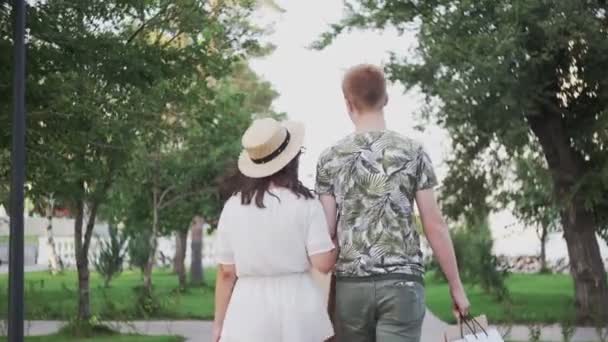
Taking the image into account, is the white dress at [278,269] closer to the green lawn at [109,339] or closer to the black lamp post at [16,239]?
the black lamp post at [16,239]

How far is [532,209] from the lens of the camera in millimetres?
21812

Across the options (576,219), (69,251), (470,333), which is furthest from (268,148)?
(69,251)

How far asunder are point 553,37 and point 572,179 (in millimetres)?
3315

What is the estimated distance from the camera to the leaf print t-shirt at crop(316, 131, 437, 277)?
3.96 m

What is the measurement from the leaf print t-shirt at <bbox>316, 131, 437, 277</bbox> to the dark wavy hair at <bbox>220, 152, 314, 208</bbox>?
5.6 inches

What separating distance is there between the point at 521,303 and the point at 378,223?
68.0 ft

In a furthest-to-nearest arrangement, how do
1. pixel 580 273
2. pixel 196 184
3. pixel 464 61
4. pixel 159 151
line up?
1. pixel 196 184
2. pixel 159 151
3. pixel 580 273
4. pixel 464 61

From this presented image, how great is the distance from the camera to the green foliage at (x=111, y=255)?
25.5 metres

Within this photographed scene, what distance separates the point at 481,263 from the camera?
25.2 meters

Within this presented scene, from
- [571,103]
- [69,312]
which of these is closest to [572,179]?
[571,103]

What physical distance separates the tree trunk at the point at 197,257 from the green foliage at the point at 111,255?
313 inches

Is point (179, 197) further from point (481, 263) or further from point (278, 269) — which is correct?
point (278, 269)

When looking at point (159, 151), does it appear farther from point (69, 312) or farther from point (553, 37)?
point (553, 37)

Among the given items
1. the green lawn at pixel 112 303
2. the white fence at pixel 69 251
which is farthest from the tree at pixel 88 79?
the white fence at pixel 69 251
